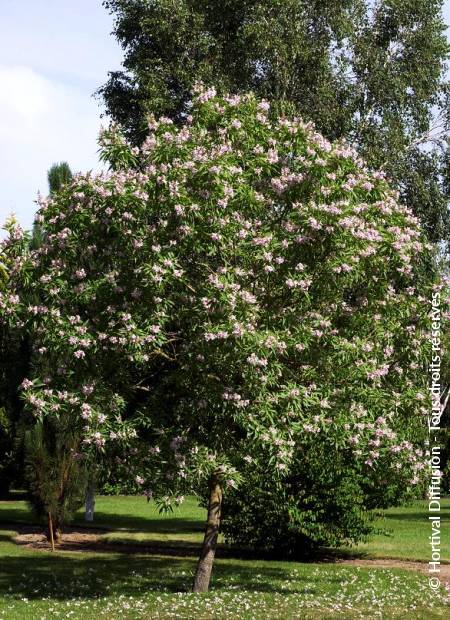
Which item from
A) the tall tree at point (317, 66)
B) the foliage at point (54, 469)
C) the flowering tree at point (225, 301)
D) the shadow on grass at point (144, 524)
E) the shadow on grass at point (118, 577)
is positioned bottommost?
the shadow on grass at point (118, 577)

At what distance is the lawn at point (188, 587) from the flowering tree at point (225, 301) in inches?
81.4

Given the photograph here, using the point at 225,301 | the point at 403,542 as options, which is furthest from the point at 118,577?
the point at 403,542

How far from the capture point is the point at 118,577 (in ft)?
67.4

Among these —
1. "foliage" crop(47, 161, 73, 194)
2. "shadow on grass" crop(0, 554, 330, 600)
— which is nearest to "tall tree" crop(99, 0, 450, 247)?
"foliage" crop(47, 161, 73, 194)

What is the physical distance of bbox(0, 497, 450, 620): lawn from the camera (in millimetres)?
15180

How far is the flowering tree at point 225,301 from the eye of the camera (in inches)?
590

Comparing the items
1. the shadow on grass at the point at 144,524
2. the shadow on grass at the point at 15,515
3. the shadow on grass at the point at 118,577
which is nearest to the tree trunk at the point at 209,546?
the shadow on grass at the point at 118,577

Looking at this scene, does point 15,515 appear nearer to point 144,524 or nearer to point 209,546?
point 144,524

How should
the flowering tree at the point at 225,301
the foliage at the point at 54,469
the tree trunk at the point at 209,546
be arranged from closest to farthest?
1. the flowering tree at the point at 225,301
2. the tree trunk at the point at 209,546
3. the foliage at the point at 54,469

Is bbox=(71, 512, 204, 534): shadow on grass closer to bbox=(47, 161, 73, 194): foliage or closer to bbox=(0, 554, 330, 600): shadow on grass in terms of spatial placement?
bbox=(0, 554, 330, 600): shadow on grass

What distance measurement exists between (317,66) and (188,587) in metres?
19.5

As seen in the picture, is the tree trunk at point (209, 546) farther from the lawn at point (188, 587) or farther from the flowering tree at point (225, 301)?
the flowering tree at point (225, 301)

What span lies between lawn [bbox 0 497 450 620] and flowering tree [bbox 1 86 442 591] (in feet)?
6.78

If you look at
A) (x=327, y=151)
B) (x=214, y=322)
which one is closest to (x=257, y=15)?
(x=327, y=151)
